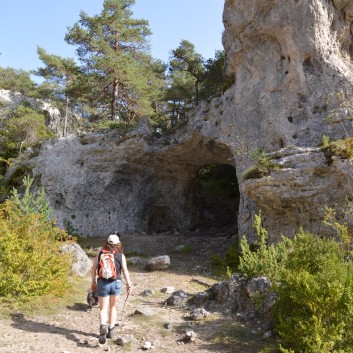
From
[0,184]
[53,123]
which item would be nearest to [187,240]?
[0,184]

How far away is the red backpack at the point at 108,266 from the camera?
21.7 feet

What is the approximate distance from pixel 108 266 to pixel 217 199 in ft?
82.1

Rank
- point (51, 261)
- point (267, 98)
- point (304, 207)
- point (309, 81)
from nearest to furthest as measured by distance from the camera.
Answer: point (51, 261) < point (304, 207) < point (309, 81) < point (267, 98)

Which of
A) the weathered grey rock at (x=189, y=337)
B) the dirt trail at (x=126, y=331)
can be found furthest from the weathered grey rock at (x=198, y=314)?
the weathered grey rock at (x=189, y=337)

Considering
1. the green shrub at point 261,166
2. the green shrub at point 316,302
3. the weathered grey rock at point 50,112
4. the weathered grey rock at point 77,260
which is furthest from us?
the weathered grey rock at point 50,112

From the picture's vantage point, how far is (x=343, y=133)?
13.9 meters

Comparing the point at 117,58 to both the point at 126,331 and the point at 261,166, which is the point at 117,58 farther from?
the point at 126,331

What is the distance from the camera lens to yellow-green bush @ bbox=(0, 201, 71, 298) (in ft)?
27.5

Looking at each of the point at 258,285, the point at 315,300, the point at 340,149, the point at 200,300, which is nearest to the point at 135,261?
the point at 200,300

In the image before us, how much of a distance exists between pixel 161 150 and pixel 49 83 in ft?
65.8

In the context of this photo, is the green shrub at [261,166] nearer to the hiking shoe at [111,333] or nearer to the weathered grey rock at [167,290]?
the weathered grey rock at [167,290]

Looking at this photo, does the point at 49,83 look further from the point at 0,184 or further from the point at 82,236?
the point at 82,236

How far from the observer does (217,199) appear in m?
31.2

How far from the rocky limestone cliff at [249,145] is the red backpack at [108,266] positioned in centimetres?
756
